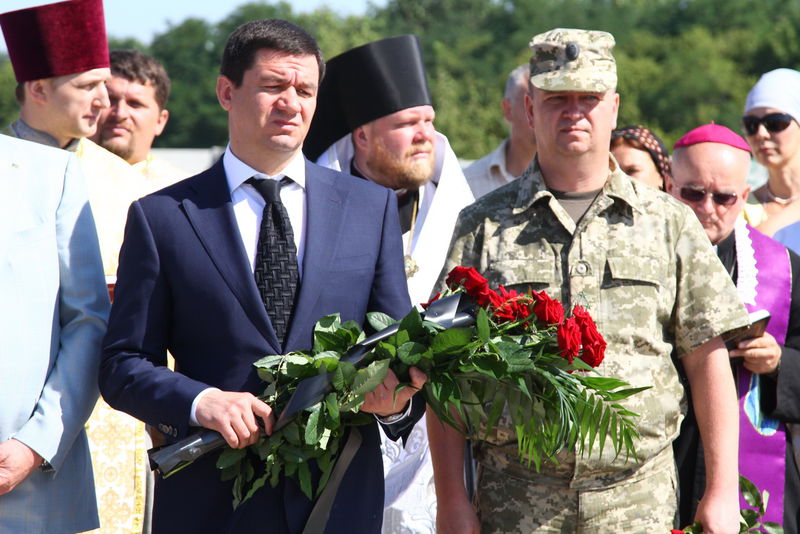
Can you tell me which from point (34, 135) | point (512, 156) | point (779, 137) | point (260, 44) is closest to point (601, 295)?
point (260, 44)

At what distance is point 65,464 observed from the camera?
3.60 meters

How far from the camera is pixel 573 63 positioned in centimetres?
407

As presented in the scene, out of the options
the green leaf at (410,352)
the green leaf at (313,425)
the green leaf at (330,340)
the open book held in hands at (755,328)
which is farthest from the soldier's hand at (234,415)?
the open book held in hands at (755,328)

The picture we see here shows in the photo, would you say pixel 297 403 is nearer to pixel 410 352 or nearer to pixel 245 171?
pixel 410 352

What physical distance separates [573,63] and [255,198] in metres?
1.24

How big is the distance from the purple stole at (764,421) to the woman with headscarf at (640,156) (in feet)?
4.50

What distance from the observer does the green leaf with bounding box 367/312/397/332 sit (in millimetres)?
3379

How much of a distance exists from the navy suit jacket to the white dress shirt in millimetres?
49

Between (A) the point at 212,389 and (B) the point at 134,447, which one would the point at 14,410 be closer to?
(A) the point at 212,389

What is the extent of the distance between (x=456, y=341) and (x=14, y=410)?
52.0 inches

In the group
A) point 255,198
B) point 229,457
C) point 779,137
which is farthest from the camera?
point 779,137

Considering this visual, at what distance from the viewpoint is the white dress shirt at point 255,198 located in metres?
3.51

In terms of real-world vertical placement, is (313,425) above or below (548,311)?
below

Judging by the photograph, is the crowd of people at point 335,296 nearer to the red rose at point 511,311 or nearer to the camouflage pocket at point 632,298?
the camouflage pocket at point 632,298
